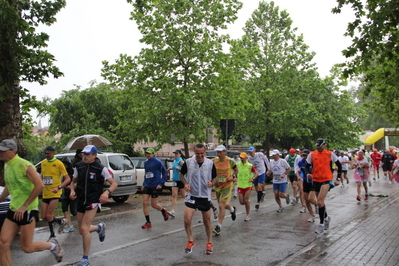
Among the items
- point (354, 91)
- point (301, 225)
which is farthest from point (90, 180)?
point (354, 91)

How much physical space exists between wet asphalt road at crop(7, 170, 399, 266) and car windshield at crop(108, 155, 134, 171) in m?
1.94

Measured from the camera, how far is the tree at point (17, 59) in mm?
10703

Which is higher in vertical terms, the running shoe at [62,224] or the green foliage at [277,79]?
the green foliage at [277,79]

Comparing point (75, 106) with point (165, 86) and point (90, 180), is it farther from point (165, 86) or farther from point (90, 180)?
point (90, 180)

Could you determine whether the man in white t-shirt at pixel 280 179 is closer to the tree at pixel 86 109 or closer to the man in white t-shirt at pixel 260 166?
the man in white t-shirt at pixel 260 166

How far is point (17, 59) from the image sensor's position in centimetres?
1140

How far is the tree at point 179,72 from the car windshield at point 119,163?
2821 millimetres

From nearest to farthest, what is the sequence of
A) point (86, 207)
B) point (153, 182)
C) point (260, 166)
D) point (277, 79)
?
point (86, 207) < point (153, 182) < point (260, 166) < point (277, 79)

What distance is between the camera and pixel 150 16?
1744cm

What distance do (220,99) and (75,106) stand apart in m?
17.5

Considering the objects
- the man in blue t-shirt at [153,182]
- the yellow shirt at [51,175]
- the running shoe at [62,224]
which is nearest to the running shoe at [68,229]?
the running shoe at [62,224]

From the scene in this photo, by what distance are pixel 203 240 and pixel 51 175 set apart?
3277 mm

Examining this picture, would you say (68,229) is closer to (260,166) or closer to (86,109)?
(260,166)

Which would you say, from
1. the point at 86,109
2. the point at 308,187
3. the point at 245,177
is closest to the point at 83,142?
the point at 245,177
